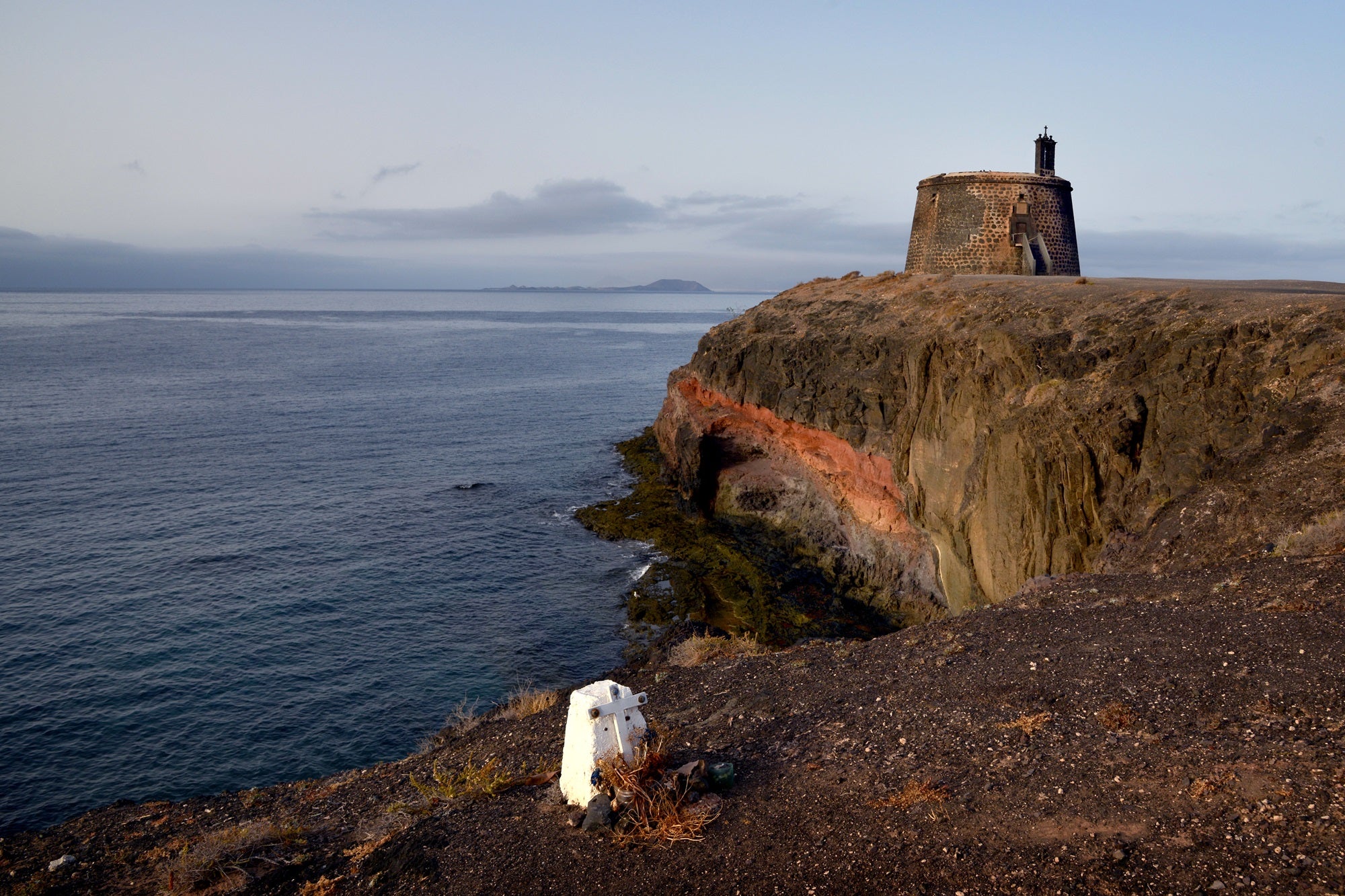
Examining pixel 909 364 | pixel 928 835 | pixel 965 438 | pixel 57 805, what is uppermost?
pixel 909 364

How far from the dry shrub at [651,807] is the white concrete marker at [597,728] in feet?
0.43

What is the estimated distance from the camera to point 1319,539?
1355 cm

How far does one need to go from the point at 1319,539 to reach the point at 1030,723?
7.50 metres

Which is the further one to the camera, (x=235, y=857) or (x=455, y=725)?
(x=455, y=725)

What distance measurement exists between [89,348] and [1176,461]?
11509 cm

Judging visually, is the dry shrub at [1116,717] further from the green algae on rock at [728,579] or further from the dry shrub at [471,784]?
the green algae on rock at [728,579]

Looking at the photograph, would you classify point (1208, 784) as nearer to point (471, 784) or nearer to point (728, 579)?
point (471, 784)

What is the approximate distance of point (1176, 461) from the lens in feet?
58.4

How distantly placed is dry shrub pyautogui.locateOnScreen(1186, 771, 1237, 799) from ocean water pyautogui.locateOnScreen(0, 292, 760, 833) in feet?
55.6

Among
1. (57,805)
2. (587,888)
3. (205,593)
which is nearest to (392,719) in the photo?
(57,805)

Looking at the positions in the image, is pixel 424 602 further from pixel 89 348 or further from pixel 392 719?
pixel 89 348

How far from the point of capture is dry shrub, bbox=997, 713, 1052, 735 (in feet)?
32.0

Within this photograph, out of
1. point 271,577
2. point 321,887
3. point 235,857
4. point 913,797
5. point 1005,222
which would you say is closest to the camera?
point 913,797

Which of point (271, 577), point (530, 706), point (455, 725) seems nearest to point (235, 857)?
point (530, 706)
